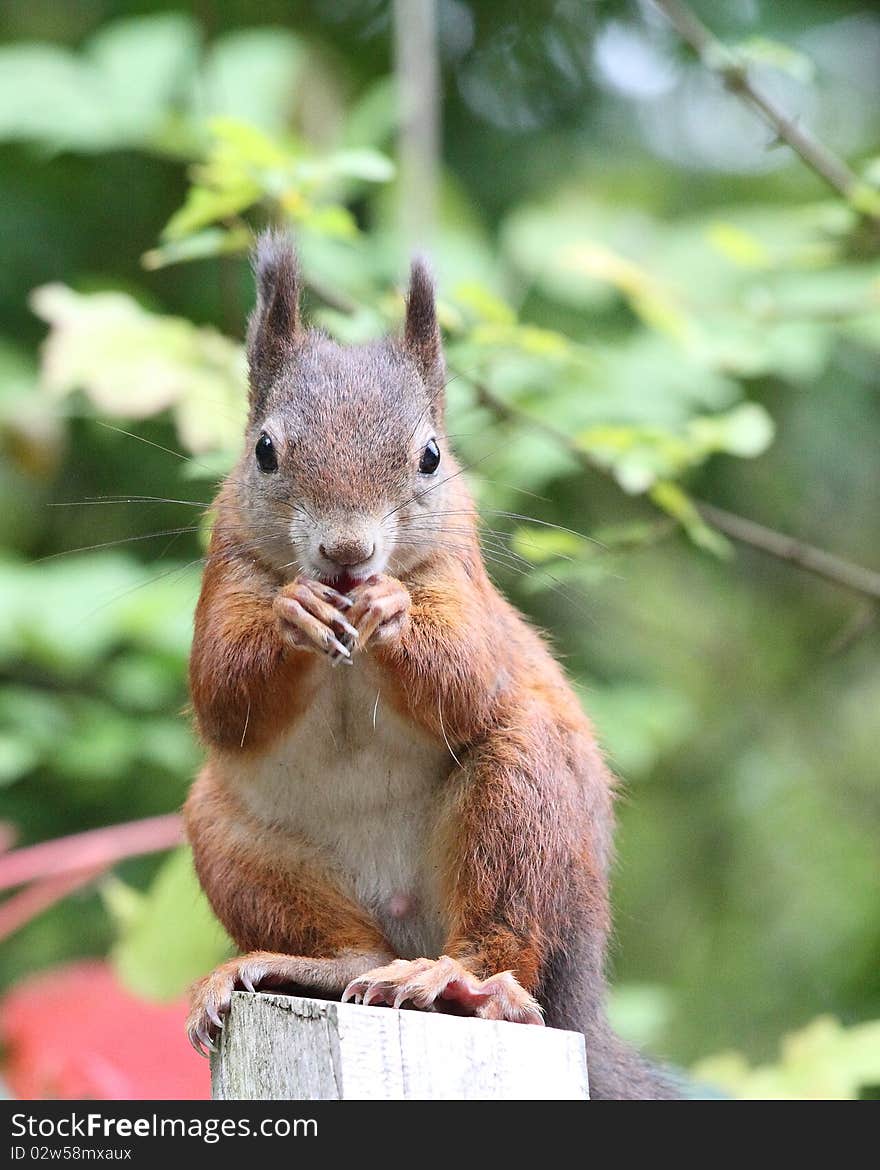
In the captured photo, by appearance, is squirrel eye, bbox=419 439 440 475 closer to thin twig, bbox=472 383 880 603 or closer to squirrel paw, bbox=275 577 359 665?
squirrel paw, bbox=275 577 359 665

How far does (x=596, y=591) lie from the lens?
3881 millimetres

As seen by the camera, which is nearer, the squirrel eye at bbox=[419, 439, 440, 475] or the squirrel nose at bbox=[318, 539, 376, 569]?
the squirrel nose at bbox=[318, 539, 376, 569]

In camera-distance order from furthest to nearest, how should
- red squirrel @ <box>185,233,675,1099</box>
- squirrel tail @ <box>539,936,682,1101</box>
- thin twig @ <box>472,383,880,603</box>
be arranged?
thin twig @ <box>472,383,880,603</box>
squirrel tail @ <box>539,936,682,1101</box>
red squirrel @ <box>185,233,675,1099</box>

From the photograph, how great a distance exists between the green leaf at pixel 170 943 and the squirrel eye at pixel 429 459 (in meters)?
0.98

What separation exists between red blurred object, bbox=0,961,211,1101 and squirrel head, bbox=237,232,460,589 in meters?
1.09

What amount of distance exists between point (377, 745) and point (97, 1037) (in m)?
1.16

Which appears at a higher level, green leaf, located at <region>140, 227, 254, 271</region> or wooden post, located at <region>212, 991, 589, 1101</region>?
green leaf, located at <region>140, 227, 254, 271</region>

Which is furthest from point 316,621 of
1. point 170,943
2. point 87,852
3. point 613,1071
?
point 87,852

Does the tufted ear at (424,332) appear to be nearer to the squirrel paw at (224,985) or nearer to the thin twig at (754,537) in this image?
the thin twig at (754,537)

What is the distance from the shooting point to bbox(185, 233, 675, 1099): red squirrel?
5.98 feet

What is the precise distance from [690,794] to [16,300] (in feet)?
8.33

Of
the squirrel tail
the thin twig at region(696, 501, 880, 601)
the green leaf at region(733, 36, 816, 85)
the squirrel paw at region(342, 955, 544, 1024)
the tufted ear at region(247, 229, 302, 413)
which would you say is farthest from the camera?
the thin twig at region(696, 501, 880, 601)

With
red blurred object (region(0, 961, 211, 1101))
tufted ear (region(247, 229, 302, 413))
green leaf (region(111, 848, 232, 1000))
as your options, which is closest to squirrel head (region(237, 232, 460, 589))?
tufted ear (region(247, 229, 302, 413))

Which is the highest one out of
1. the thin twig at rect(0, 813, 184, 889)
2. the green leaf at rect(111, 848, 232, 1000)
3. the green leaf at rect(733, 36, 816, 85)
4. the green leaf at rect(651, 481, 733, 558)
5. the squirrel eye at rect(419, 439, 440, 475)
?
the green leaf at rect(733, 36, 816, 85)
